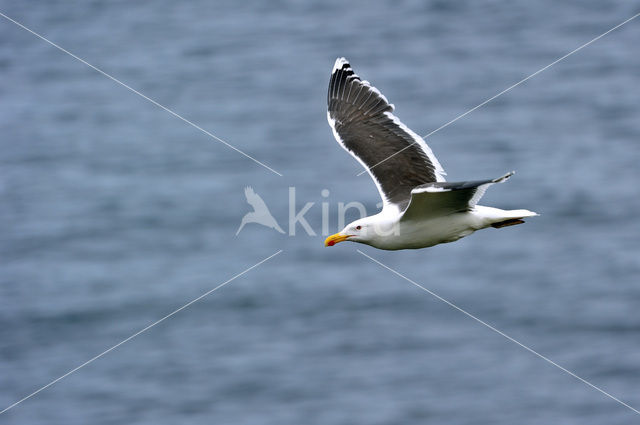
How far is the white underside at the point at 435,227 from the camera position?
1002 cm

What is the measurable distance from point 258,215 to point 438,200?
8.85m

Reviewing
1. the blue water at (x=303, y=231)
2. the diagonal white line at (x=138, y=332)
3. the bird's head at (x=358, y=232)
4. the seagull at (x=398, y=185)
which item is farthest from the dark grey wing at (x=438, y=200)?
the diagonal white line at (x=138, y=332)

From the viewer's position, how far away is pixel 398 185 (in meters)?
11.0

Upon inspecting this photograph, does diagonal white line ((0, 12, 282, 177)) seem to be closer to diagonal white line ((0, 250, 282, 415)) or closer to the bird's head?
diagonal white line ((0, 250, 282, 415))

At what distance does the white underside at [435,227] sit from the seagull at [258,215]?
A: 26.2ft

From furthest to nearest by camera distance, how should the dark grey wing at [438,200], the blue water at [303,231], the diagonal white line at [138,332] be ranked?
1. the diagonal white line at [138,332]
2. the blue water at [303,231]
3. the dark grey wing at [438,200]

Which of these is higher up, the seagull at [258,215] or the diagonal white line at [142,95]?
the diagonal white line at [142,95]

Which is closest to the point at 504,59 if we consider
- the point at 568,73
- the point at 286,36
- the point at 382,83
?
the point at 568,73

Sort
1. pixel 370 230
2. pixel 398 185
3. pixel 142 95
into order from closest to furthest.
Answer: pixel 370 230, pixel 398 185, pixel 142 95

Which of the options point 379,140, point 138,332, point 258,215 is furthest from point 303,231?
point 379,140

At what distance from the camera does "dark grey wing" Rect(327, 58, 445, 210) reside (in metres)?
11.0

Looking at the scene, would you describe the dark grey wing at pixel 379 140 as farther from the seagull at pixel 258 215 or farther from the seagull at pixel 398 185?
the seagull at pixel 258 215

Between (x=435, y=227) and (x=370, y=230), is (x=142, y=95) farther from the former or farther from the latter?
(x=435, y=227)

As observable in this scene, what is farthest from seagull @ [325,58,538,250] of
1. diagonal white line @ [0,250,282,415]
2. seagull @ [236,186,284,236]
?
seagull @ [236,186,284,236]
